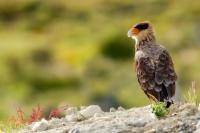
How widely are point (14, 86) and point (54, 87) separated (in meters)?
2.30

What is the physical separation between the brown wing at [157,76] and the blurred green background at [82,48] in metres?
32.0

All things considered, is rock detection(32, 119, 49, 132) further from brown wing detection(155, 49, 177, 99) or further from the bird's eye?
the bird's eye

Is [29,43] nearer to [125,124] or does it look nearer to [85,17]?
[85,17]

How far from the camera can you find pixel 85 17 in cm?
8844

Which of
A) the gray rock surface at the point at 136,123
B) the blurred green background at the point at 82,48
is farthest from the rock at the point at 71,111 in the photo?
the blurred green background at the point at 82,48

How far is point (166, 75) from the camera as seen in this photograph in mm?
17812

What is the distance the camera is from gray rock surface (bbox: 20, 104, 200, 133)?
587 inches

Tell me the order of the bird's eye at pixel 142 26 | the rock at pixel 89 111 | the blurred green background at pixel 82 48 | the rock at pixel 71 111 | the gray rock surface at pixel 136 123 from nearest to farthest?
the gray rock surface at pixel 136 123 → the rock at pixel 89 111 → the rock at pixel 71 111 → the bird's eye at pixel 142 26 → the blurred green background at pixel 82 48

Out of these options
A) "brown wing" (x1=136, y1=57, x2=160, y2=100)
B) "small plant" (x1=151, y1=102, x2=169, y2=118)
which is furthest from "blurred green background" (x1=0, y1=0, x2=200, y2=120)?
"small plant" (x1=151, y1=102, x2=169, y2=118)

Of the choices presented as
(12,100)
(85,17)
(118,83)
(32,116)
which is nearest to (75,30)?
(85,17)

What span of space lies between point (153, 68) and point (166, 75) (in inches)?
12.4

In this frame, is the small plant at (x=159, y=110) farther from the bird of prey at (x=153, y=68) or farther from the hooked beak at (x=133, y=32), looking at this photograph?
the hooked beak at (x=133, y=32)

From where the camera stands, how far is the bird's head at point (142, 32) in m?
19.3

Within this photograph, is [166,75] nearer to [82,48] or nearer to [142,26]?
[142,26]
